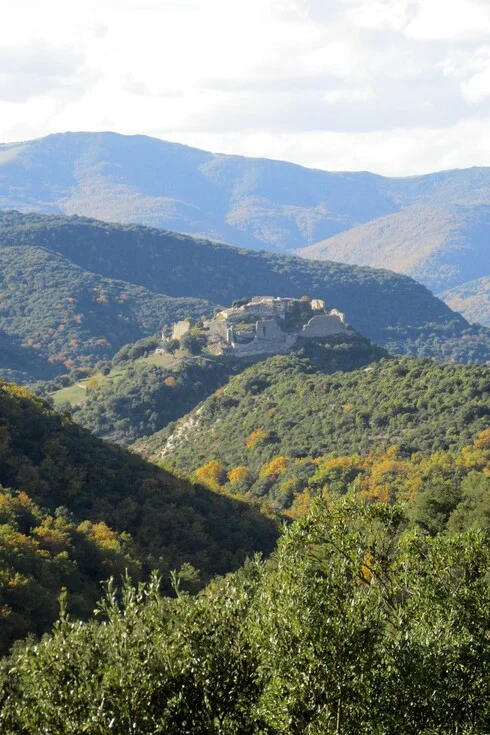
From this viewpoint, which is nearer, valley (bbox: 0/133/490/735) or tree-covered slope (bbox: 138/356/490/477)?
valley (bbox: 0/133/490/735)

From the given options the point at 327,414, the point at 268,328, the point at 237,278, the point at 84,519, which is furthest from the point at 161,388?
the point at 237,278

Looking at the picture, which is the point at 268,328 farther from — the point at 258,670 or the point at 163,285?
the point at 163,285

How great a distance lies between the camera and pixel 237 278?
185 metres

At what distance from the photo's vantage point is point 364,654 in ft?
44.4

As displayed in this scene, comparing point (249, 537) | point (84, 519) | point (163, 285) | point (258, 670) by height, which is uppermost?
point (258, 670)

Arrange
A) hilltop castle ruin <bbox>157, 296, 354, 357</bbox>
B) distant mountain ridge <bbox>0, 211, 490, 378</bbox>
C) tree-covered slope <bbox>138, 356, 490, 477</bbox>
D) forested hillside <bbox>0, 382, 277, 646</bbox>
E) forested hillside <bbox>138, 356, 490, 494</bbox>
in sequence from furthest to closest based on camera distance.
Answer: distant mountain ridge <bbox>0, 211, 490, 378</bbox> < hilltop castle ruin <bbox>157, 296, 354, 357</bbox> < tree-covered slope <bbox>138, 356, 490, 477</bbox> < forested hillside <bbox>138, 356, 490, 494</bbox> < forested hillside <bbox>0, 382, 277, 646</bbox>

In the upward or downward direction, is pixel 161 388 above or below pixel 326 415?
below

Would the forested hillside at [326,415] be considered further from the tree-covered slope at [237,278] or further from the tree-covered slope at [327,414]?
the tree-covered slope at [237,278]

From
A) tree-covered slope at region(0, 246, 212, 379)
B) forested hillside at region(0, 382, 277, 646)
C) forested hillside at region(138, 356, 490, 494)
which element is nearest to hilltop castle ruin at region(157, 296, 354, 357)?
forested hillside at region(138, 356, 490, 494)

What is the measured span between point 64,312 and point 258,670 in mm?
127386

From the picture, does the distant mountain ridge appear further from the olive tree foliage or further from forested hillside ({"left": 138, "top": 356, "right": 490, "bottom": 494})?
the olive tree foliage

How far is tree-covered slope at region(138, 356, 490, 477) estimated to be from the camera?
63.4m

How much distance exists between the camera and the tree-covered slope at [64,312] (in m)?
126

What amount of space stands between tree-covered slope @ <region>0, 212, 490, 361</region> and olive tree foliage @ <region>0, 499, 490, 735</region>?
143367mm
